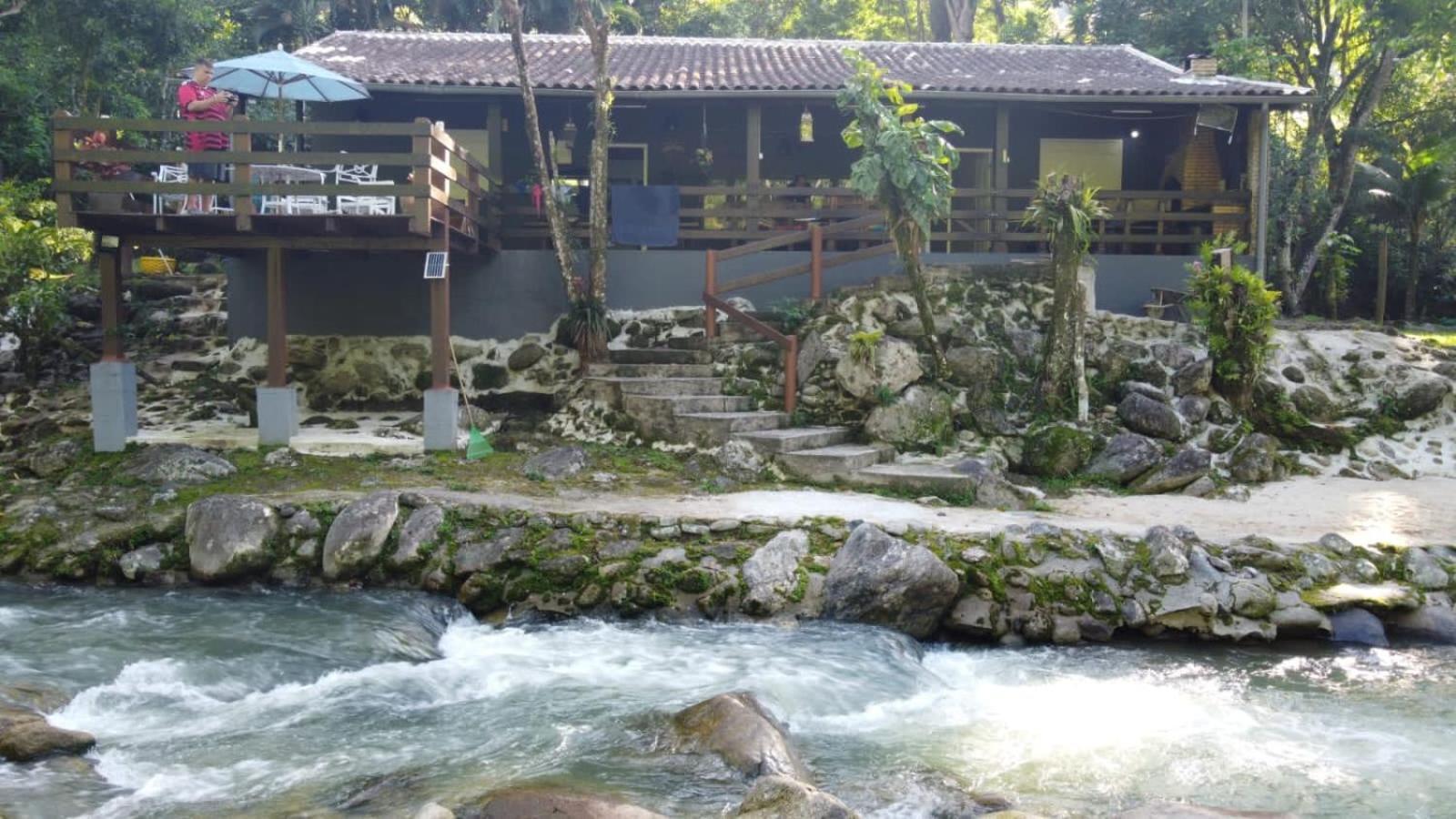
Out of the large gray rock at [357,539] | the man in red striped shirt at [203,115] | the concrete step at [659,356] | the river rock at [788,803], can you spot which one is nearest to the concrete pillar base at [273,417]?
the man in red striped shirt at [203,115]

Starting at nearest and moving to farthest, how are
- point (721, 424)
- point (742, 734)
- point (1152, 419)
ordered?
→ point (742, 734), point (721, 424), point (1152, 419)

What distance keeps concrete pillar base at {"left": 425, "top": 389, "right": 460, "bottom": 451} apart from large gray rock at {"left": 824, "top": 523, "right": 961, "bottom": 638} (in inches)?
203

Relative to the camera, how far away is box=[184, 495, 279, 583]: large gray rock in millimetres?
9984

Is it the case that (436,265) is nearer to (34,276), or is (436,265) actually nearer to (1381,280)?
(34,276)

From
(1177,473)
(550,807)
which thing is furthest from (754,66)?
(550,807)

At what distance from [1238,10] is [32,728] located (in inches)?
900

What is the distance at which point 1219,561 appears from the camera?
9742 millimetres

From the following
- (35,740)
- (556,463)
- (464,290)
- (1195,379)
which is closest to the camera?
(35,740)

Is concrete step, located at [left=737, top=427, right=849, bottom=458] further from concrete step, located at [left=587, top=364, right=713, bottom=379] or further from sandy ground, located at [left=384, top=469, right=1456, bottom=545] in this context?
concrete step, located at [left=587, top=364, right=713, bottom=379]

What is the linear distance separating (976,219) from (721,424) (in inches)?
245

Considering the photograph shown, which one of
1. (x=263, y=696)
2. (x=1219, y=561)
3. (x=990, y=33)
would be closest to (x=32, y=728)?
(x=263, y=696)

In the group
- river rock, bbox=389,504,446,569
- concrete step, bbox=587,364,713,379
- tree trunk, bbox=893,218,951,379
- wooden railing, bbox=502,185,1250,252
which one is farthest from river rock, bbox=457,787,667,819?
wooden railing, bbox=502,185,1250,252

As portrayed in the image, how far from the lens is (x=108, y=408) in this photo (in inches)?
487

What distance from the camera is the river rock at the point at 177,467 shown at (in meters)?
11.4
